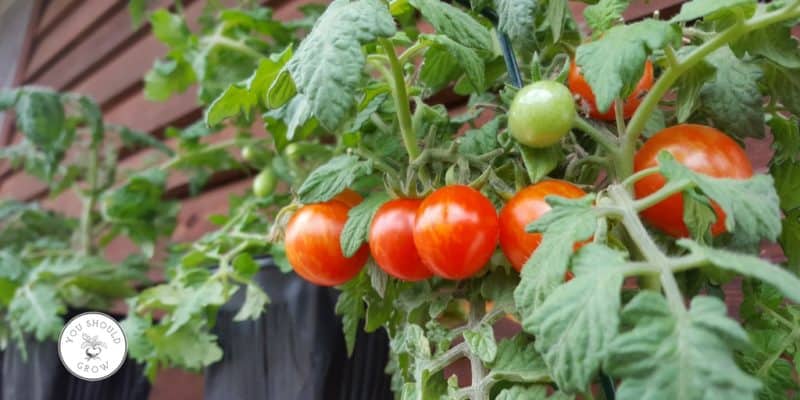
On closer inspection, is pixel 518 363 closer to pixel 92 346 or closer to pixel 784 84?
pixel 784 84

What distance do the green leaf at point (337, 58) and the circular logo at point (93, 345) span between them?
20.8 inches

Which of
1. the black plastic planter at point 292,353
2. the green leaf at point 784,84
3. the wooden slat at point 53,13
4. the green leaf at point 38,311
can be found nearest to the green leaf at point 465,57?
the green leaf at point 784,84

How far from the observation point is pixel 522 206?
17.5 inches

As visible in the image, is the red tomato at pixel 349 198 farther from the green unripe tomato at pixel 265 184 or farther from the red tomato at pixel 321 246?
the green unripe tomato at pixel 265 184

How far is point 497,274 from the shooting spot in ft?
1.69

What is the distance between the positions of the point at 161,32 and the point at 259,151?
314mm

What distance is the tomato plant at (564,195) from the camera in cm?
32

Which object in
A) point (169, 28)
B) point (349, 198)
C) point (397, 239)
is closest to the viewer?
point (397, 239)

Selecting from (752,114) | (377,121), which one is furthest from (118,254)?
(752,114)

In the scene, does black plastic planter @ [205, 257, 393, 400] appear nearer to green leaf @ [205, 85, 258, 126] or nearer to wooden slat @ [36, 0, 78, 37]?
green leaf @ [205, 85, 258, 126]

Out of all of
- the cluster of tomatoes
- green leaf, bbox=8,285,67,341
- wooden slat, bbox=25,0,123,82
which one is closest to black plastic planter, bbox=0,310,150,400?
green leaf, bbox=8,285,67,341

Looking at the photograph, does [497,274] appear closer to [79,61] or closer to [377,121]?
[377,121]

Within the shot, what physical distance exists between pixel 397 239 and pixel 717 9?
261 mm

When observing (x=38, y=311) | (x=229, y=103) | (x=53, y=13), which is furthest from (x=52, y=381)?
(x=53, y=13)
